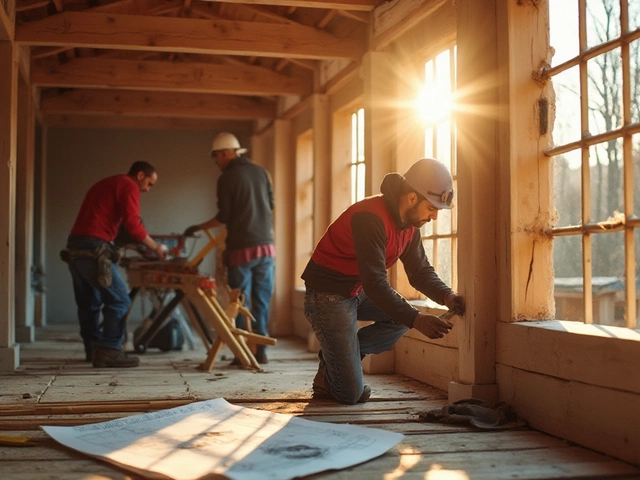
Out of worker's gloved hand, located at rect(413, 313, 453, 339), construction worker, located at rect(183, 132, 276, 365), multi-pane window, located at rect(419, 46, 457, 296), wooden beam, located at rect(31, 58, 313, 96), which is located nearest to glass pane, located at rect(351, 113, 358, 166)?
wooden beam, located at rect(31, 58, 313, 96)

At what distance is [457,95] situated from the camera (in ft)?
12.6

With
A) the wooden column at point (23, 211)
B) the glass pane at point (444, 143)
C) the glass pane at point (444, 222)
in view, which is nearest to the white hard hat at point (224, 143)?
the glass pane at point (444, 143)

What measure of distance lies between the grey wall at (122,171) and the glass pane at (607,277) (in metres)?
7.20

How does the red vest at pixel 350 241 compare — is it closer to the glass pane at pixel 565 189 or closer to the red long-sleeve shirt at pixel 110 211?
the glass pane at pixel 565 189

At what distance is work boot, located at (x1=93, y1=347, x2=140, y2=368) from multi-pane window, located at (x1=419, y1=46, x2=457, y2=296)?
2181 millimetres

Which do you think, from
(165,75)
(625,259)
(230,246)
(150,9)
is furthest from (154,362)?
(625,259)

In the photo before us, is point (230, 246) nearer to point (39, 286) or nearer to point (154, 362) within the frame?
point (154, 362)

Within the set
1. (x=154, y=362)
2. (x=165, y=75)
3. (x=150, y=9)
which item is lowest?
(x=154, y=362)

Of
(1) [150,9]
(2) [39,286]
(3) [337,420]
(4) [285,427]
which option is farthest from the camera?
(2) [39,286]

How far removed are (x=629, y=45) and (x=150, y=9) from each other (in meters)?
4.86

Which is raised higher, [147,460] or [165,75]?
[165,75]

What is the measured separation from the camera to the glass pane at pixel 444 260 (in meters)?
4.70

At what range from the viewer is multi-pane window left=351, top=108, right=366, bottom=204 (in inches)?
252

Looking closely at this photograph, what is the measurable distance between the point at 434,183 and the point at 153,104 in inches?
220
